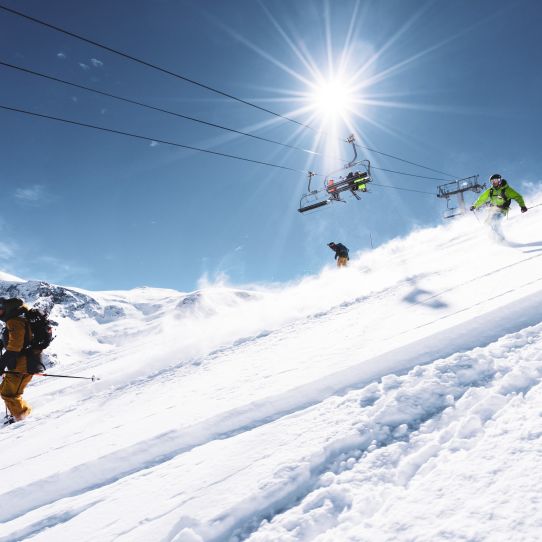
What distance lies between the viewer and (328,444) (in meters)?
2.39

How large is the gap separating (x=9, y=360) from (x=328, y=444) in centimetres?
632

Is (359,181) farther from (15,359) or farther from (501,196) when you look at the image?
(15,359)

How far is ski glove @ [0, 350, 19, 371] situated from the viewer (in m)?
6.40

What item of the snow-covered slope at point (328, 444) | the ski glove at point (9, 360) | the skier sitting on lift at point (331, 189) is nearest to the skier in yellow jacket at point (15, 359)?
the ski glove at point (9, 360)

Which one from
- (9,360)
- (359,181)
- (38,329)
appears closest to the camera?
(9,360)

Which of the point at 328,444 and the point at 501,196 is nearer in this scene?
the point at 328,444

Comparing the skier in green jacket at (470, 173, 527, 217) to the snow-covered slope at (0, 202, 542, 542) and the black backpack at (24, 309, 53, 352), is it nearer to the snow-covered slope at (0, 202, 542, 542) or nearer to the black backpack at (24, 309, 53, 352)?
the snow-covered slope at (0, 202, 542, 542)

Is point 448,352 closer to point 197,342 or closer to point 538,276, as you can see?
point 538,276

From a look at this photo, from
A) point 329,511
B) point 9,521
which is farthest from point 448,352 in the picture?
point 9,521

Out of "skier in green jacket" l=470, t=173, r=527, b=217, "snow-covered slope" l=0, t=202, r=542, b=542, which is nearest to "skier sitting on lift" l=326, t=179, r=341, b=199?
"skier in green jacket" l=470, t=173, r=527, b=217

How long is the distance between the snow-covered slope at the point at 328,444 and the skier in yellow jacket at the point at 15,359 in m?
0.87

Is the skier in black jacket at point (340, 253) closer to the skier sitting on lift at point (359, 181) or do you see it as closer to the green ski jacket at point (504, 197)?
the skier sitting on lift at point (359, 181)

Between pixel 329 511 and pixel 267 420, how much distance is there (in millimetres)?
1237

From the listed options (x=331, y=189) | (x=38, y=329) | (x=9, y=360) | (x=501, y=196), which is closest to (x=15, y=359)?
(x=9, y=360)
